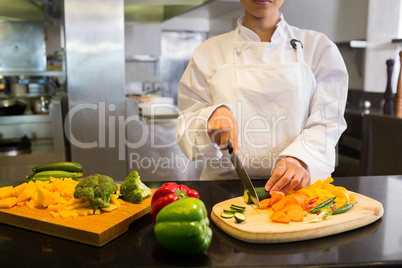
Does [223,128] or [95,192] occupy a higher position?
[223,128]

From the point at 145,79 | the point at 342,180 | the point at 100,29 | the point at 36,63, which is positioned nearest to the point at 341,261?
the point at 342,180

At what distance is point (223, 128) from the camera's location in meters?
1.20

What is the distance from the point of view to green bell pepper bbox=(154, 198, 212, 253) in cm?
79

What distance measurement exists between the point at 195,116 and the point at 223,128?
0.24 metres

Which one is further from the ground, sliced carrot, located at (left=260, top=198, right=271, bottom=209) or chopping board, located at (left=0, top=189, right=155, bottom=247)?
sliced carrot, located at (left=260, top=198, right=271, bottom=209)

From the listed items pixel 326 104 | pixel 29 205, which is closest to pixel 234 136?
pixel 326 104

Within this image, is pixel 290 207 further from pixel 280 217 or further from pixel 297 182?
pixel 297 182

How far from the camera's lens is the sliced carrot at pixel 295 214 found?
958 millimetres

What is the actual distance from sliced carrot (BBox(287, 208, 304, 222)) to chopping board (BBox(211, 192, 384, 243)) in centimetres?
1

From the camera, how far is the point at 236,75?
4.91 ft

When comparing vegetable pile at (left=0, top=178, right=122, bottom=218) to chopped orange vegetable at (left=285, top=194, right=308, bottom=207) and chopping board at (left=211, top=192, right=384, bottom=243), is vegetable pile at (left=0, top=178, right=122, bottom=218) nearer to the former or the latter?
chopping board at (left=211, top=192, right=384, bottom=243)

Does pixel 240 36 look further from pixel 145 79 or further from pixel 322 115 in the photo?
pixel 145 79

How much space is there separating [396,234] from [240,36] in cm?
91

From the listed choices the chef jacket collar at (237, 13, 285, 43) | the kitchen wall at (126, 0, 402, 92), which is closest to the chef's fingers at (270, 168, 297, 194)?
the chef jacket collar at (237, 13, 285, 43)
